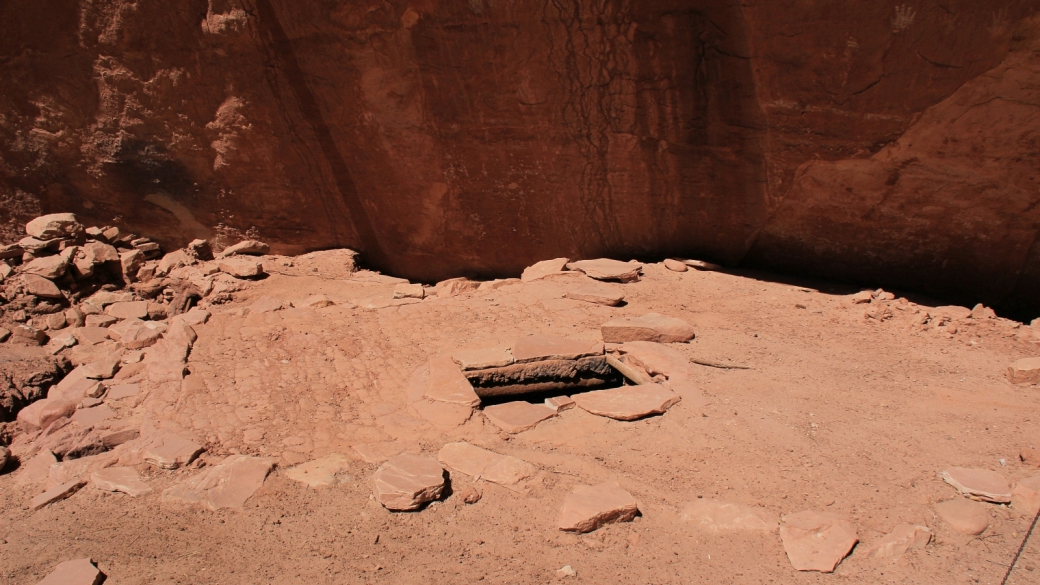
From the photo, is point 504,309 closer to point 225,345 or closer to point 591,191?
point 591,191

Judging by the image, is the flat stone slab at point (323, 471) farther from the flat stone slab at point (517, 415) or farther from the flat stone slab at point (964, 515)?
the flat stone slab at point (964, 515)

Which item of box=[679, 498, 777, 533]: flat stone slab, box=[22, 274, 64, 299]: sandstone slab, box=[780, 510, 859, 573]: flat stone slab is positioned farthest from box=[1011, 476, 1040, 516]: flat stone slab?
box=[22, 274, 64, 299]: sandstone slab

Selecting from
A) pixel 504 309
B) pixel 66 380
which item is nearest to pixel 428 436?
pixel 504 309

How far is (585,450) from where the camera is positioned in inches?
107

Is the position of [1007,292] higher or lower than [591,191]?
lower

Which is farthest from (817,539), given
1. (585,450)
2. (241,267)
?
(241,267)

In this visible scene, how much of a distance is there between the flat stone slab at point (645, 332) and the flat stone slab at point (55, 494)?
8.10ft

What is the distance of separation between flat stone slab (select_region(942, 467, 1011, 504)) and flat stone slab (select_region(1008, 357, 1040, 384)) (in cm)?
88

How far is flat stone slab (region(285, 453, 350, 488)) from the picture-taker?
2580 mm

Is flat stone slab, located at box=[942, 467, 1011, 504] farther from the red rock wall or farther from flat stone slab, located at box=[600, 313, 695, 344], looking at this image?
the red rock wall

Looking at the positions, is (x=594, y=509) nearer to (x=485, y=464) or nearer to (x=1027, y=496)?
(x=485, y=464)

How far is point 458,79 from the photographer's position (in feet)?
14.6

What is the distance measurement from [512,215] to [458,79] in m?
1.03

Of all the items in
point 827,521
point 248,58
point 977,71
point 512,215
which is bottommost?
point 827,521
